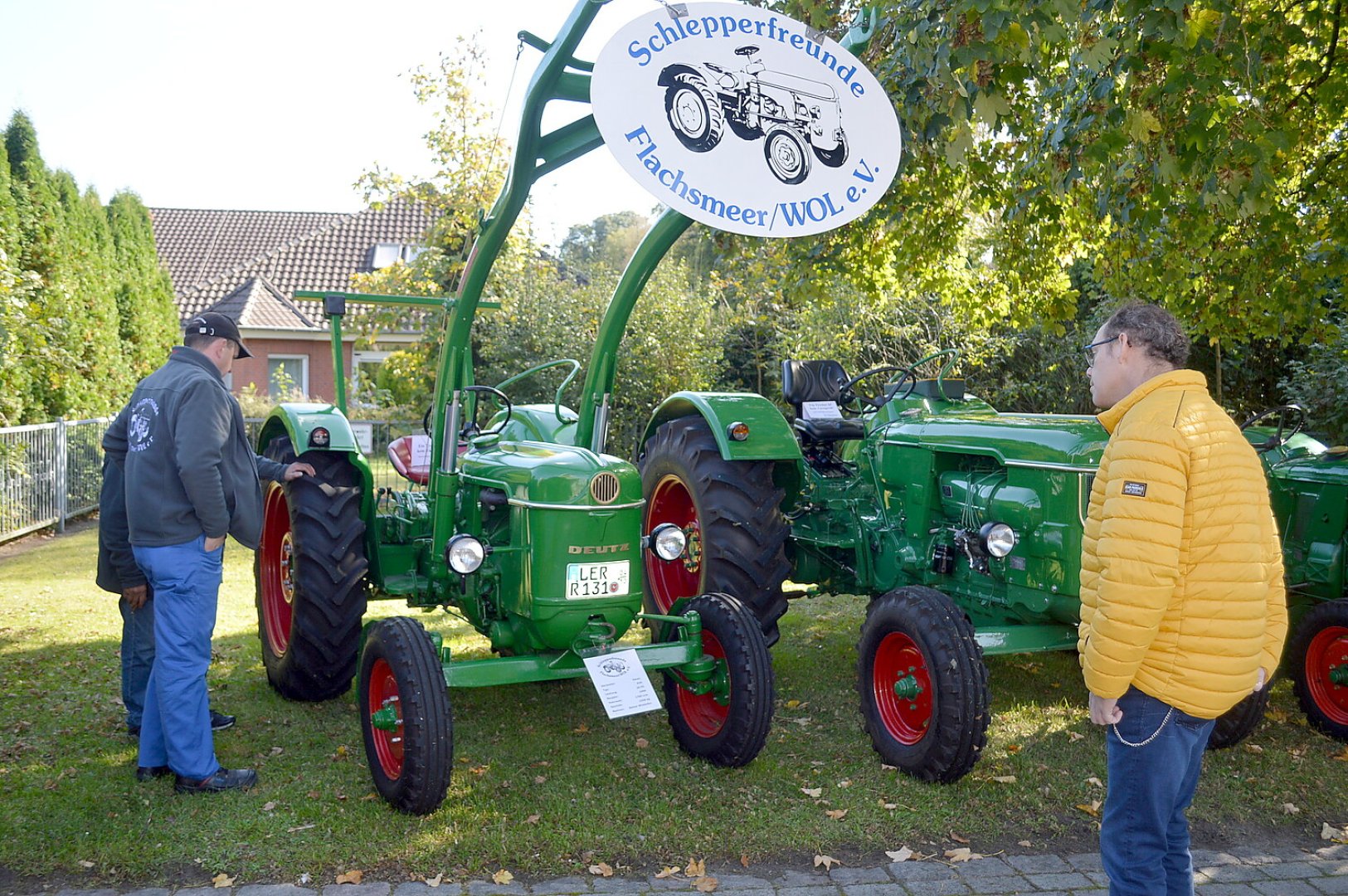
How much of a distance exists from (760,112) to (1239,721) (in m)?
3.03

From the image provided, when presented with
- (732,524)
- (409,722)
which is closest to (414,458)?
(732,524)

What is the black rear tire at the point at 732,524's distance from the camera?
5.09 metres

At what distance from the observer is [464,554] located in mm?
3893

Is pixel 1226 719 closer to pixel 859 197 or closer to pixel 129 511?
pixel 859 197

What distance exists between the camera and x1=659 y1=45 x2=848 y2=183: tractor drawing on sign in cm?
348

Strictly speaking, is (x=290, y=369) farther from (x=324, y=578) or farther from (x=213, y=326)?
(x=213, y=326)

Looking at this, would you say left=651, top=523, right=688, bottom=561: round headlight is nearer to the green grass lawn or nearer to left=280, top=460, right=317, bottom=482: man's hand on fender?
the green grass lawn

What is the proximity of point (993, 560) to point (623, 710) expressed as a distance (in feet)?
5.92

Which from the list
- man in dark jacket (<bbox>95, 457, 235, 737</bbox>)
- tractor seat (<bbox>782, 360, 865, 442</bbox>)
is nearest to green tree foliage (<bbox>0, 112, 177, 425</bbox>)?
man in dark jacket (<bbox>95, 457, 235, 737</bbox>)

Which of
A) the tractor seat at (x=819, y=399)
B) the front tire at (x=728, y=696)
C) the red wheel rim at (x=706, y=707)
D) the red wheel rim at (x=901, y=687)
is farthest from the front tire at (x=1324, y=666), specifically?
Result: the red wheel rim at (x=706, y=707)

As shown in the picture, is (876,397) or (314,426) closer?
(314,426)

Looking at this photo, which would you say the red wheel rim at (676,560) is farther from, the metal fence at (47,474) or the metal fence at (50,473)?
the metal fence at (47,474)

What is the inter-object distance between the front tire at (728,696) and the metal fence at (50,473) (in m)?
4.59

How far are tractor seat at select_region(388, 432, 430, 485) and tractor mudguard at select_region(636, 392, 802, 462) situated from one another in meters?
1.38
